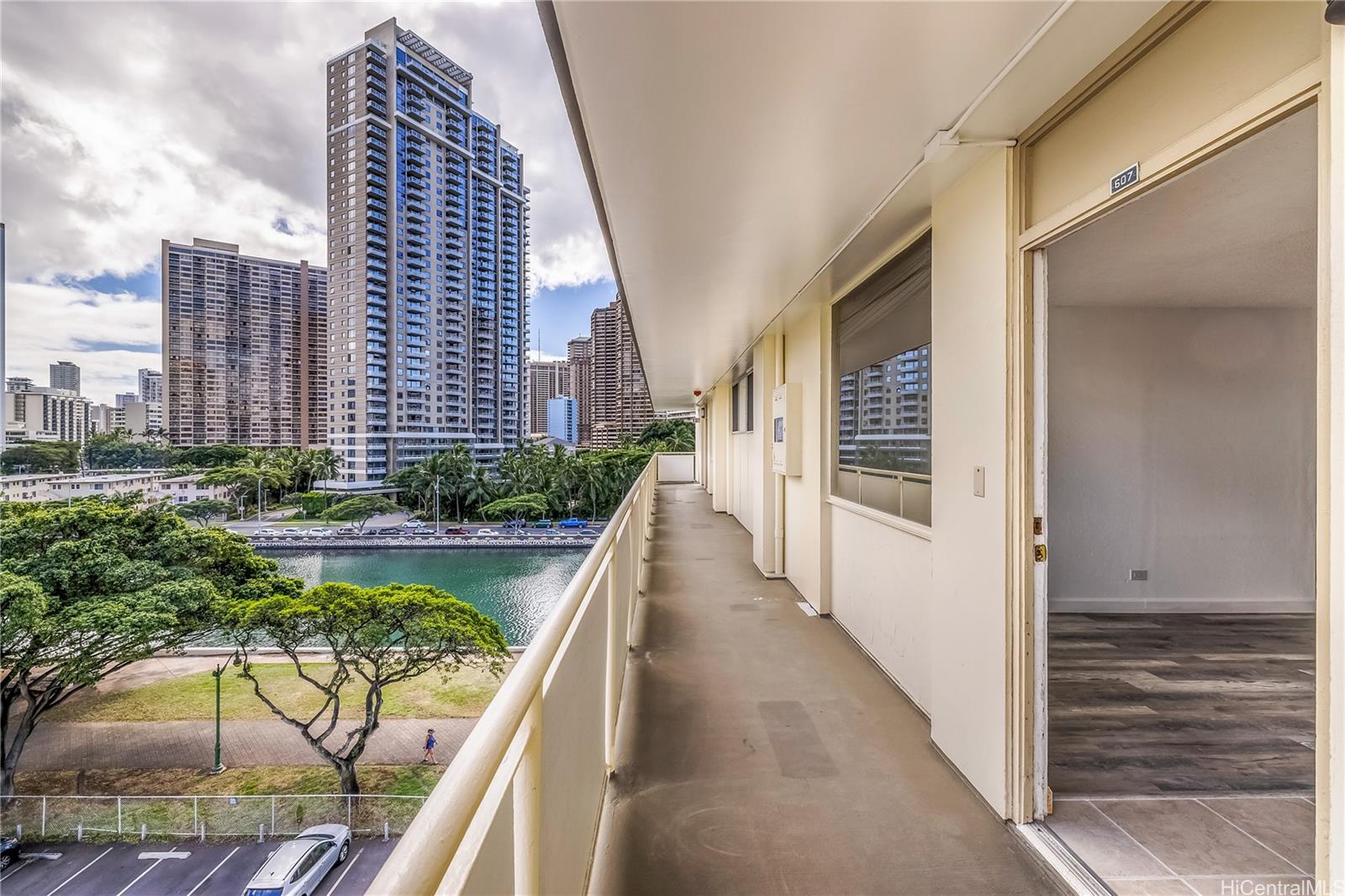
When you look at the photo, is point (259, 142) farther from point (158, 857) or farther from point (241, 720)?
point (158, 857)

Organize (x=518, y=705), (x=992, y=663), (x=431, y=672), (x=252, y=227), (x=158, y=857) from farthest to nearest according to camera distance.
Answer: (x=252, y=227)
(x=431, y=672)
(x=158, y=857)
(x=992, y=663)
(x=518, y=705)

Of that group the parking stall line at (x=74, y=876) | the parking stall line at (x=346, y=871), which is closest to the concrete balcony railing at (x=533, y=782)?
the parking stall line at (x=346, y=871)

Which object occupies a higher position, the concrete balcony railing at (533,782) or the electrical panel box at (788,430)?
the electrical panel box at (788,430)

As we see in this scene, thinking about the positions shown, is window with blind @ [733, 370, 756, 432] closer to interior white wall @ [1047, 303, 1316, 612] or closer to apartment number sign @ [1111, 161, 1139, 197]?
interior white wall @ [1047, 303, 1316, 612]

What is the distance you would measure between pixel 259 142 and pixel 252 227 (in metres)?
10.9

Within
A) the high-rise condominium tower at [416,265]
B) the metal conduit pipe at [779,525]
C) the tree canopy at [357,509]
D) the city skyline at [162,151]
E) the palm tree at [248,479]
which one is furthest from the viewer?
the high-rise condominium tower at [416,265]

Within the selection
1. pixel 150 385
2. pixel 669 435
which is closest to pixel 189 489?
pixel 150 385

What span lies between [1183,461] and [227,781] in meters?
18.0

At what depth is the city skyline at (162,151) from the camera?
15203 mm

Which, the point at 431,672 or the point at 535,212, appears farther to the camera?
the point at 535,212

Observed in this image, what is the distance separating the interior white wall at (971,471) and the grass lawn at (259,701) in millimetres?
14207

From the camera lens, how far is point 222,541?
15750mm

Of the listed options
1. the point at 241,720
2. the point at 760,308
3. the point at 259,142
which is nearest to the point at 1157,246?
the point at 760,308

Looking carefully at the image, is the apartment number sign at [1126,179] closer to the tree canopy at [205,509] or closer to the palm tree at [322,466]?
the tree canopy at [205,509]
